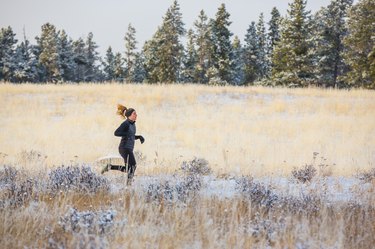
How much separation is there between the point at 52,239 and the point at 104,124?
41.1 feet

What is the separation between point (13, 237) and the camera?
3.70 meters

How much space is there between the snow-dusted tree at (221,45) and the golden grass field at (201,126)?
14836mm

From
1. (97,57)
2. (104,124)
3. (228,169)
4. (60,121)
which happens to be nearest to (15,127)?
(60,121)

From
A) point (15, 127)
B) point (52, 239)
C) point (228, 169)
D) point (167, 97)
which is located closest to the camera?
point (52, 239)

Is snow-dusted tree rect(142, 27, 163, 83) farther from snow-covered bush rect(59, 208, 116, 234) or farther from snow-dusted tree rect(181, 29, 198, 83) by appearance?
snow-covered bush rect(59, 208, 116, 234)

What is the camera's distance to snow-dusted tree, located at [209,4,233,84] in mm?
37938

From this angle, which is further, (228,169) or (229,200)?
(228,169)

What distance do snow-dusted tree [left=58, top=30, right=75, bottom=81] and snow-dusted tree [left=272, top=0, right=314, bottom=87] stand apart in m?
29.9

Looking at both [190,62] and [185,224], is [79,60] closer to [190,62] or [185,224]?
[190,62]

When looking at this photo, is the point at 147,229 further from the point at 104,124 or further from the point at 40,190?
the point at 104,124

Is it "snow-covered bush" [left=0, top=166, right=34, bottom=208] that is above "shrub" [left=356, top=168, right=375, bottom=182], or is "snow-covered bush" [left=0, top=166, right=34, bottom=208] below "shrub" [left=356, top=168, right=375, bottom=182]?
above

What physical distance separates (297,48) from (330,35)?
749cm

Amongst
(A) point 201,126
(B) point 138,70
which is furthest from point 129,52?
(A) point 201,126

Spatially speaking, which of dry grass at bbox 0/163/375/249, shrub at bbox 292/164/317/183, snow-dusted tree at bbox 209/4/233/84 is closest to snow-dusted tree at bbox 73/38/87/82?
snow-dusted tree at bbox 209/4/233/84
